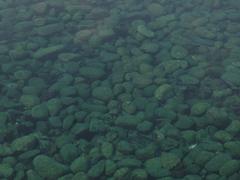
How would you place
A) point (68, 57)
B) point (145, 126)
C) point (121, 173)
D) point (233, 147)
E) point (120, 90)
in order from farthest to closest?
1. point (68, 57)
2. point (120, 90)
3. point (145, 126)
4. point (233, 147)
5. point (121, 173)

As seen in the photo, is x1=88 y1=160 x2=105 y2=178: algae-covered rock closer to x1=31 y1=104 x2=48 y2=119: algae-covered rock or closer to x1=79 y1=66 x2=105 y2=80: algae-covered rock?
x1=31 y1=104 x2=48 y2=119: algae-covered rock

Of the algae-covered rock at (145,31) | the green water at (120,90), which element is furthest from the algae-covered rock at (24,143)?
the algae-covered rock at (145,31)

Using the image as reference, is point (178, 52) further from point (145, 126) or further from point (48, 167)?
point (48, 167)

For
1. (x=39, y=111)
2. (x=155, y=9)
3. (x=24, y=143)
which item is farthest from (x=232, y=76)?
(x=24, y=143)

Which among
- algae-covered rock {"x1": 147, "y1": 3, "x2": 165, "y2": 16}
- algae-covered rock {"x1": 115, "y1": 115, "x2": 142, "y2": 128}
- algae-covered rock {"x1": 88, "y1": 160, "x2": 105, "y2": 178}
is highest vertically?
algae-covered rock {"x1": 147, "y1": 3, "x2": 165, "y2": 16}

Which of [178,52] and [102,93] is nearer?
[102,93]

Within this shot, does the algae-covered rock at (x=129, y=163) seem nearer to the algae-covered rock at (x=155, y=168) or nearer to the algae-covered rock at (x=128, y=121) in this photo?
the algae-covered rock at (x=155, y=168)

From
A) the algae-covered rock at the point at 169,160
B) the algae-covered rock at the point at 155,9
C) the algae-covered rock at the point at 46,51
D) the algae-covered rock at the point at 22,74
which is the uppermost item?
the algae-covered rock at the point at 155,9

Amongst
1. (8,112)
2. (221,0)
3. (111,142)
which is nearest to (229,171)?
(111,142)

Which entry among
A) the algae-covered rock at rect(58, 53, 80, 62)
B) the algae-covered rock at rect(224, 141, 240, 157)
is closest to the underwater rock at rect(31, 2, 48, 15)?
the algae-covered rock at rect(58, 53, 80, 62)
